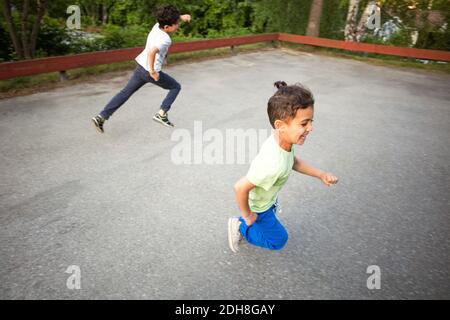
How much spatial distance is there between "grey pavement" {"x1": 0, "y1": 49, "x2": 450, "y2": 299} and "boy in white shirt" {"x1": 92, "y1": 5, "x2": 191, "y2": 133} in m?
0.40

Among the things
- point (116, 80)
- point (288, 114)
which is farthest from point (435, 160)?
point (116, 80)

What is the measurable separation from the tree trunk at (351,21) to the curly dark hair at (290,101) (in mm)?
13381

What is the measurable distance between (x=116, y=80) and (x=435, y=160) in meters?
7.44

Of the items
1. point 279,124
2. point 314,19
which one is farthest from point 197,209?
point 314,19

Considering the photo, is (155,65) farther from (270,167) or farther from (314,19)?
(314,19)

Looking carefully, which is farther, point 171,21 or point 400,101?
point 400,101

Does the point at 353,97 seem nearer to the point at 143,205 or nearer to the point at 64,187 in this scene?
the point at 143,205

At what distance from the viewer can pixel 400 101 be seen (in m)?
7.70

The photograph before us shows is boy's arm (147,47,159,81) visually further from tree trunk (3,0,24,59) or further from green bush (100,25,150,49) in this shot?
green bush (100,25,150,49)

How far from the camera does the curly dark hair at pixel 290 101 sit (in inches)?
83.7

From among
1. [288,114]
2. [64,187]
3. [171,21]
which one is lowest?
[64,187]

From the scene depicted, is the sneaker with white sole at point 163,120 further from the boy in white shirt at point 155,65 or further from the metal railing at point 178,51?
the metal railing at point 178,51

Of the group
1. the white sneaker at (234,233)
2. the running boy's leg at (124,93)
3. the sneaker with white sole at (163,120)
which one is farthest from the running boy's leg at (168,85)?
the white sneaker at (234,233)

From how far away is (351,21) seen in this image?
13.5m
